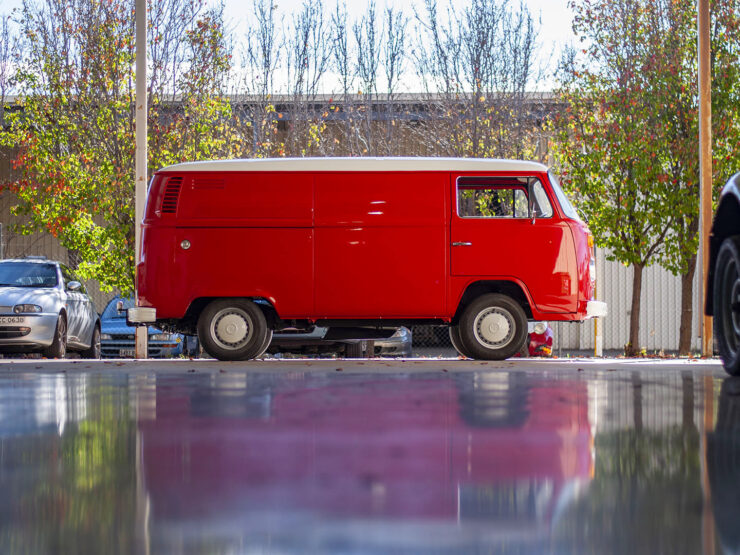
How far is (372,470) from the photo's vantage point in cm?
426

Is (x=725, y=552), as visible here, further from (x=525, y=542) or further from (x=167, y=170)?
(x=167, y=170)

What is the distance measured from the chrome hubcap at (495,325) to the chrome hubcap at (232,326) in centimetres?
256

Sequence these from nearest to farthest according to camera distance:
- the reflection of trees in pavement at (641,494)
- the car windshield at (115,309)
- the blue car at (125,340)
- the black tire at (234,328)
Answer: the reflection of trees in pavement at (641,494), the black tire at (234,328), the blue car at (125,340), the car windshield at (115,309)

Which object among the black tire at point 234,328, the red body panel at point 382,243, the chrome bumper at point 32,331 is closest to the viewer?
the red body panel at point 382,243

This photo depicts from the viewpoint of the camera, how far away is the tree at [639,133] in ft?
61.4

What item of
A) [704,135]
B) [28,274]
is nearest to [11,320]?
[28,274]

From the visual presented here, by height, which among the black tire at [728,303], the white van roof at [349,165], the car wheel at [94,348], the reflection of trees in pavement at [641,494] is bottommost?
the car wheel at [94,348]

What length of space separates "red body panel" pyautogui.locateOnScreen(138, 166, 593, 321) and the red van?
0.04 ft

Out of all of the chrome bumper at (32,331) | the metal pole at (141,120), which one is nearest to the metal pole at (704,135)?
the metal pole at (141,120)

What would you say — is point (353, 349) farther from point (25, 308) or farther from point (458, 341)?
point (25, 308)

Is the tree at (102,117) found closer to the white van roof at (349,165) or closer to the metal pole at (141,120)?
the metal pole at (141,120)

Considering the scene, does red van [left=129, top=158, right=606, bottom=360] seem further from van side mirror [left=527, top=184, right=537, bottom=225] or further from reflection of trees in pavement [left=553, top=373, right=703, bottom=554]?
reflection of trees in pavement [left=553, top=373, right=703, bottom=554]

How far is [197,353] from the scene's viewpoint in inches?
671

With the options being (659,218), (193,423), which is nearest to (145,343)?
(659,218)
